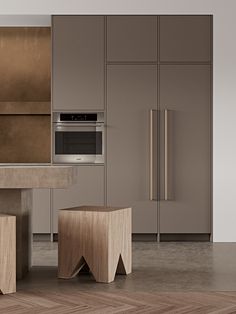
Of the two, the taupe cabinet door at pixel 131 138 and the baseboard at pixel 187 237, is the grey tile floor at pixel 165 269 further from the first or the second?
the taupe cabinet door at pixel 131 138

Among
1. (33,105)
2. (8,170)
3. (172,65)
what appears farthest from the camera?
(33,105)

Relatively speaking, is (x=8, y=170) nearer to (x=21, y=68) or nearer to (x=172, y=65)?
(x=172, y=65)

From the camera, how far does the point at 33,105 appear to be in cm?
743

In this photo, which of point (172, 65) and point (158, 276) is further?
point (172, 65)

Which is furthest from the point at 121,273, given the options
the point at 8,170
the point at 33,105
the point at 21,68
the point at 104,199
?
the point at 21,68

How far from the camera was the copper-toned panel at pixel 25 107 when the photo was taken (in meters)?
7.40

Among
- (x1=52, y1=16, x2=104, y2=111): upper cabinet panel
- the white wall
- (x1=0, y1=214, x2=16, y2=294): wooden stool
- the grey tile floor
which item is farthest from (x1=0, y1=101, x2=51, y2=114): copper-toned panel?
(x1=0, y1=214, x2=16, y2=294): wooden stool

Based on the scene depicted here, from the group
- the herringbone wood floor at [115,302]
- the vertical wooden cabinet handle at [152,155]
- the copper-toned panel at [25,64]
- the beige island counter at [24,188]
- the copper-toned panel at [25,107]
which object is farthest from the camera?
the copper-toned panel at [25,64]

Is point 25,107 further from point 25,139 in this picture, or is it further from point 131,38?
point 131,38

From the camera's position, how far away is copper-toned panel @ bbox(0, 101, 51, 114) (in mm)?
7402

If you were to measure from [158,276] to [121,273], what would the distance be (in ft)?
0.89

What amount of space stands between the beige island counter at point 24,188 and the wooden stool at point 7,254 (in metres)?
0.30

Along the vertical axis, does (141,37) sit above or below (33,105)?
above

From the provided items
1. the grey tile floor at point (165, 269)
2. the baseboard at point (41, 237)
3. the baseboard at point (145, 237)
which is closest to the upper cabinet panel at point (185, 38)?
the baseboard at point (145, 237)
